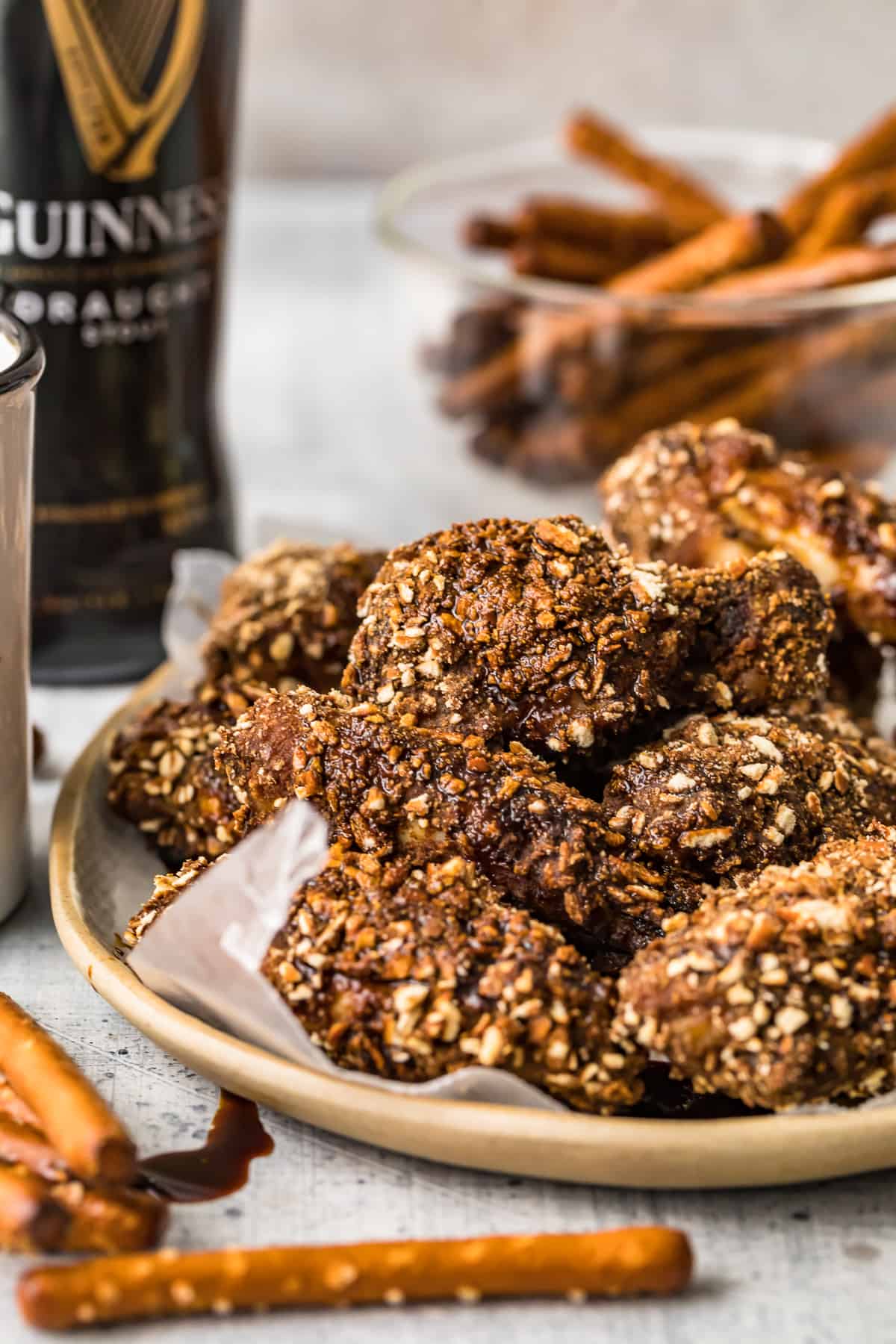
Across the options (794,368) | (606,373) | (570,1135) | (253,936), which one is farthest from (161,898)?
(794,368)

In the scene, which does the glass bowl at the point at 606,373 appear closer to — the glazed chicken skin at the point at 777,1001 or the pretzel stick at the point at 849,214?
the pretzel stick at the point at 849,214

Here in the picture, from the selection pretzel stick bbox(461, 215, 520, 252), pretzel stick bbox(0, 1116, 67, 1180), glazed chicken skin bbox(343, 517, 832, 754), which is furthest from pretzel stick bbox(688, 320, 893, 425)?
pretzel stick bbox(0, 1116, 67, 1180)

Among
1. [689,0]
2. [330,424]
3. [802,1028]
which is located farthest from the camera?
[689,0]

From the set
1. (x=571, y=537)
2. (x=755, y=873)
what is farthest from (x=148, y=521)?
(x=755, y=873)

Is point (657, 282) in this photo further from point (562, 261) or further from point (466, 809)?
point (466, 809)

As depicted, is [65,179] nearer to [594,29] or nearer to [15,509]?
[15,509]

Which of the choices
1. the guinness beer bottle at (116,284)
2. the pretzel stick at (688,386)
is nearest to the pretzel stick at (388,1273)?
the guinness beer bottle at (116,284)
